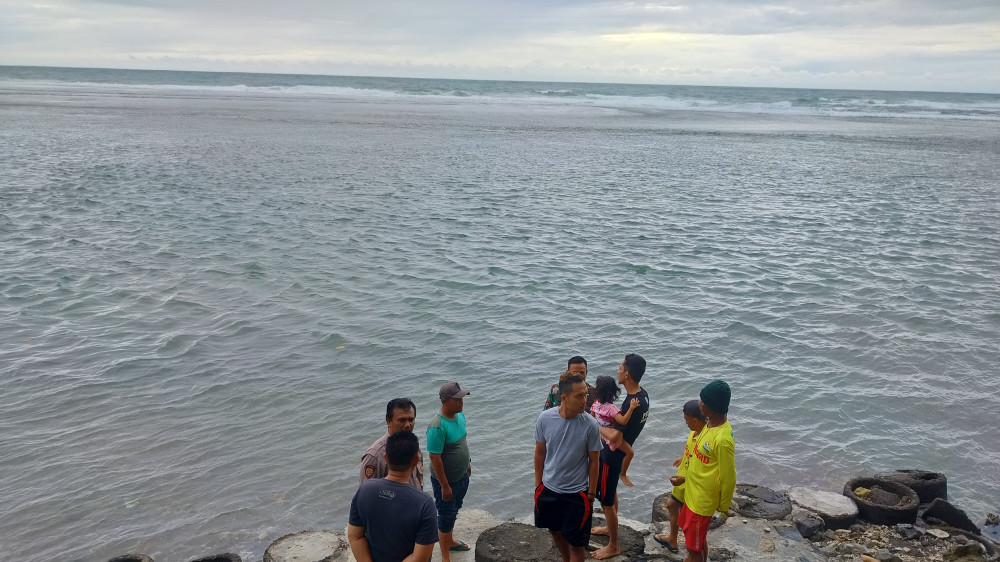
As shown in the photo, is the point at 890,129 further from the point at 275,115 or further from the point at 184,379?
the point at 184,379

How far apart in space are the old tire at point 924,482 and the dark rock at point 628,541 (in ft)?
10.6

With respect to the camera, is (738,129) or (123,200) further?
(738,129)

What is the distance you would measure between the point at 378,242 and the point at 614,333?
351 inches

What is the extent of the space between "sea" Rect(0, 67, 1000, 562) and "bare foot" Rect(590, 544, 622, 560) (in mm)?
1837

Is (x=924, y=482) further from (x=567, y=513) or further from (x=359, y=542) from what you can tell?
(x=359, y=542)

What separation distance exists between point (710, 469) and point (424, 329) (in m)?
8.77

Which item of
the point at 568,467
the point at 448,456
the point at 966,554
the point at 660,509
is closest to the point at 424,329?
the point at 660,509

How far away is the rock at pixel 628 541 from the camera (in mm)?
7082

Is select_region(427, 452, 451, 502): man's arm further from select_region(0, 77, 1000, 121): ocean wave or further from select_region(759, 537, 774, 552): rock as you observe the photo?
select_region(0, 77, 1000, 121): ocean wave

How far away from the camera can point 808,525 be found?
768cm

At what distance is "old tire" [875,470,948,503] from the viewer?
8.57 meters

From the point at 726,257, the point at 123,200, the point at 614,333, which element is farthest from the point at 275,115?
the point at 614,333

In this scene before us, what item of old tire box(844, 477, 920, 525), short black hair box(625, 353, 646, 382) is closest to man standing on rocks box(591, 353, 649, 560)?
short black hair box(625, 353, 646, 382)

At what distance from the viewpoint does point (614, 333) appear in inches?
559
